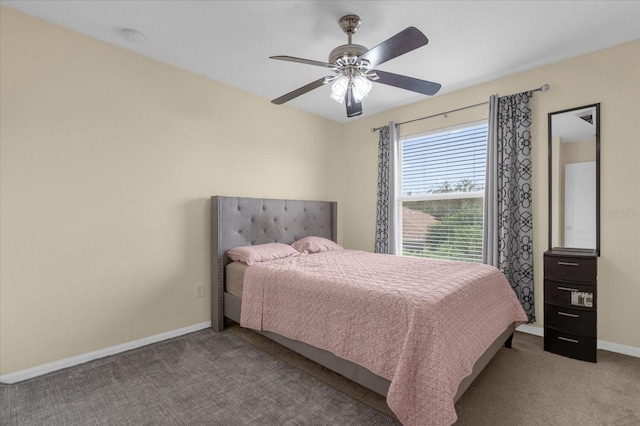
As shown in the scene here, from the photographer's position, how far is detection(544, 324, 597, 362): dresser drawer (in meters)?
2.39

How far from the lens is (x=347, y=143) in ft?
15.5

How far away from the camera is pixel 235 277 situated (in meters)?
2.95

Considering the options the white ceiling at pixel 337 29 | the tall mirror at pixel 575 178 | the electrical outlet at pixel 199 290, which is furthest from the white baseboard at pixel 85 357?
the tall mirror at pixel 575 178

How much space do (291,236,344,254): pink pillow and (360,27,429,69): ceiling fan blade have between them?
220 cm

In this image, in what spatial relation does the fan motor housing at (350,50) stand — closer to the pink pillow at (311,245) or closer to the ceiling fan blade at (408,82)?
the ceiling fan blade at (408,82)

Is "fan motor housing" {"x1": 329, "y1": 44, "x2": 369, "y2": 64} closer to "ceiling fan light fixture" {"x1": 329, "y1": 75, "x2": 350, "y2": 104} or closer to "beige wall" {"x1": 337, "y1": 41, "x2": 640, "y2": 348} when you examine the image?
"ceiling fan light fixture" {"x1": 329, "y1": 75, "x2": 350, "y2": 104}

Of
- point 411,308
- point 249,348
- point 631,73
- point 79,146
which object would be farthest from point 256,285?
point 631,73

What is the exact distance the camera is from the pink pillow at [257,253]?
296cm

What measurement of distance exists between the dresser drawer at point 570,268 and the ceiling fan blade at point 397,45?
2149 millimetres

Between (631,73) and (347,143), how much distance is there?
3.10m

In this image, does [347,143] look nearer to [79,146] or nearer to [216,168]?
[216,168]

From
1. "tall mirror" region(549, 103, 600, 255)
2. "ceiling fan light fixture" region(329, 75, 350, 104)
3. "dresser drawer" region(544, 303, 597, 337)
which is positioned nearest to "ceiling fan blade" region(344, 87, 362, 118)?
"ceiling fan light fixture" region(329, 75, 350, 104)

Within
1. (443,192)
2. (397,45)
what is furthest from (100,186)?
(443,192)

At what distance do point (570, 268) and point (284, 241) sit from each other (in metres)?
2.83
